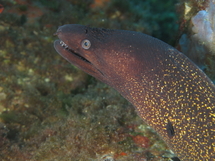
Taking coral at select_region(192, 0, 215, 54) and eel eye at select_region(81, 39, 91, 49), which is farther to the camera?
coral at select_region(192, 0, 215, 54)

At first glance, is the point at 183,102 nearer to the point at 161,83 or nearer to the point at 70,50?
the point at 161,83

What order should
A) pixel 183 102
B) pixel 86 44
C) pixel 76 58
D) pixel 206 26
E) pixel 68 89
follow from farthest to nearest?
pixel 68 89 → pixel 206 26 → pixel 76 58 → pixel 86 44 → pixel 183 102

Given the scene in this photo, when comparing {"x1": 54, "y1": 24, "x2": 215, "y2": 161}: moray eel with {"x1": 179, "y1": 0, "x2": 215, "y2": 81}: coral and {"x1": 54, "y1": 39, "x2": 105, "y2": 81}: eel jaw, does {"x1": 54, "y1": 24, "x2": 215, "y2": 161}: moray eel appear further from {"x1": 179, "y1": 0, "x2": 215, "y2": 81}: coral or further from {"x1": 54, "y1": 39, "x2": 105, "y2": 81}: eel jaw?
{"x1": 179, "y1": 0, "x2": 215, "y2": 81}: coral

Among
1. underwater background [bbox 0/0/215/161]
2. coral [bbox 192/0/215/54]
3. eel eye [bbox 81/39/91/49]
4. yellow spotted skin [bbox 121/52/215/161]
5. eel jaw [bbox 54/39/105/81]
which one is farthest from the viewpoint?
coral [bbox 192/0/215/54]

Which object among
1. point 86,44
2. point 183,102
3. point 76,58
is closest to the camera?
point 183,102

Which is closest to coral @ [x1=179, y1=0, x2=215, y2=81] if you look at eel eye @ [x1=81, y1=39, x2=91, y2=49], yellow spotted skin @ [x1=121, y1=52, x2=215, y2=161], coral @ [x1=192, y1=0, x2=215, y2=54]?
coral @ [x1=192, y1=0, x2=215, y2=54]

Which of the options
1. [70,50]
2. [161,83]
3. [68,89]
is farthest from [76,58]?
[68,89]
